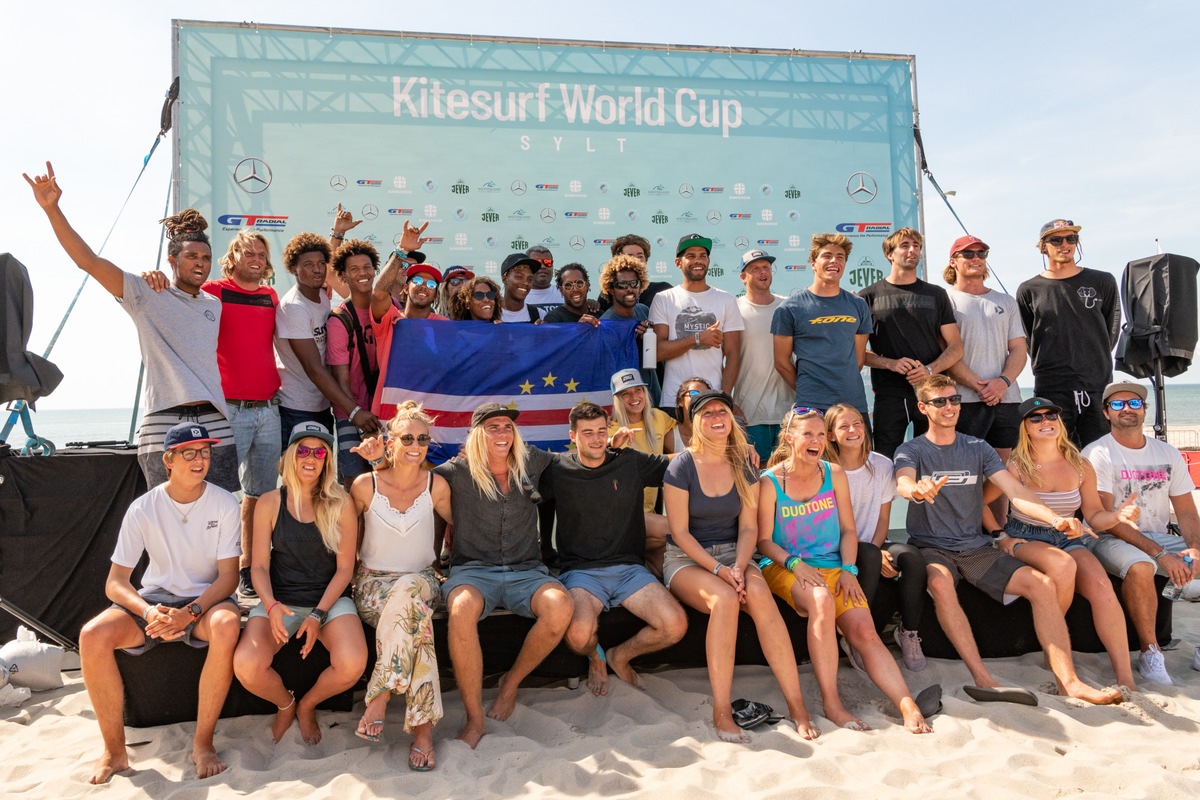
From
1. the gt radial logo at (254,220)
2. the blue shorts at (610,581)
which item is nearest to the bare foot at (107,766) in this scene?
the blue shorts at (610,581)

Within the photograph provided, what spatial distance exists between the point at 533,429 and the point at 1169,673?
372 cm

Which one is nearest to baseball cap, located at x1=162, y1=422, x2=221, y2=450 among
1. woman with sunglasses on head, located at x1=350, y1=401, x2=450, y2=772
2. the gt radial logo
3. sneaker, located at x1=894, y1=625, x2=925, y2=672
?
woman with sunglasses on head, located at x1=350, y1=401, x2=450, y2=772

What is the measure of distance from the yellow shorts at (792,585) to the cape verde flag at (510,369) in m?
1.63

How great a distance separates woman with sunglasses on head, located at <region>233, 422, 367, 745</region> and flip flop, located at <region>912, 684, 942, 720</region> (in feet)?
8.05

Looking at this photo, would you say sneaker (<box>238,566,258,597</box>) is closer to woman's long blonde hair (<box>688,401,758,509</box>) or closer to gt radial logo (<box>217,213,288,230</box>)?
woman's long blonde hair (<box>688,401,758,509</box>)

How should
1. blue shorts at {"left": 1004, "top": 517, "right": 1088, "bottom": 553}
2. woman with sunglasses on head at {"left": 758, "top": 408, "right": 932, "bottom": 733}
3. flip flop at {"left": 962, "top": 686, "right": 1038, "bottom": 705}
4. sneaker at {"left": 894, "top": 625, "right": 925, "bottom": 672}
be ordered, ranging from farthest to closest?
blue shorts at {"left": 1004, "top": 517, "right": 1088, "bottom": 553} → sneaker at {"left": 894, "top": 625, "right": 925, "bottom": 672} → woman with sunglasses on head at {"left": 758, "top": 408, "right": 932, "bottom": 733} → flip flop at {"left": 962, "top": 686, "right": 1038, "bottom": 705}

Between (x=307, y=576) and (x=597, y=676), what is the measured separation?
145cm

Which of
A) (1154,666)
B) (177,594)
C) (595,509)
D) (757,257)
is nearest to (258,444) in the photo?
(177,594)

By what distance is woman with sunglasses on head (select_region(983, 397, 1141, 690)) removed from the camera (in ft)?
12.9

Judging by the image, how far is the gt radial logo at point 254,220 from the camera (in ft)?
19.9

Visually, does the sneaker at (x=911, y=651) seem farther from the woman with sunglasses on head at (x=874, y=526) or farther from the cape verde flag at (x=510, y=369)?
the cape verde flag at (x=510, y=369)

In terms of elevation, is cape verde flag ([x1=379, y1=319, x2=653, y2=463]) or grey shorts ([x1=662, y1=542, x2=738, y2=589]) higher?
cape verde flag ([x1=379, y1=319, x2=653, y2=463])

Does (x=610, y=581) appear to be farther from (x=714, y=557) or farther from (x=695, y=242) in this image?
(x=695, y=242)

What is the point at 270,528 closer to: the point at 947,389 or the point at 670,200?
the point at 947,389
